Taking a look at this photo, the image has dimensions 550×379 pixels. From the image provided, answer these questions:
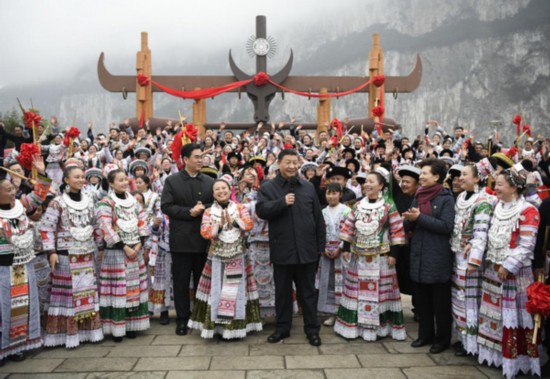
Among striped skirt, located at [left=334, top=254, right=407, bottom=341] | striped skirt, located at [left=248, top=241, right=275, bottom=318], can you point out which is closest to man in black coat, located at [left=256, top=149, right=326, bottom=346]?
striped skirt, located at [left=334, top=254, right=407, bottom=341]

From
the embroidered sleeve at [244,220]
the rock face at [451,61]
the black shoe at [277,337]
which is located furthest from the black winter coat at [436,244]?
the rock face at [451,61]

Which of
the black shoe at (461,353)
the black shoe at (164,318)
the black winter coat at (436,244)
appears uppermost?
the black winter coat at (436,244)

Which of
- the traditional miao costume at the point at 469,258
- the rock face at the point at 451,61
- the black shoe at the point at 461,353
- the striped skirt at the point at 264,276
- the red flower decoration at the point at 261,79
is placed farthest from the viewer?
the rock face at the point at 451,61

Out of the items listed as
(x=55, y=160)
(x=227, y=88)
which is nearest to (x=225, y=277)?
(x=55, y=160)

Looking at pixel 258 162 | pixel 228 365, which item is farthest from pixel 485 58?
pixel 228 365

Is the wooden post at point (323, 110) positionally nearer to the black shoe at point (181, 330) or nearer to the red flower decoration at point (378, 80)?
the red flower decoration at point (378, 80)

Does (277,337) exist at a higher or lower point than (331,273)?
lower

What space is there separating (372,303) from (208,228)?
72.6 inches

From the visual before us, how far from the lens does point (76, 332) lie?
4.21 meters

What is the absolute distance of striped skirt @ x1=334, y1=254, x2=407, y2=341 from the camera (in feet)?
14.3

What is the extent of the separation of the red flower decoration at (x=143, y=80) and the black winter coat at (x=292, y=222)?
42.7 ft

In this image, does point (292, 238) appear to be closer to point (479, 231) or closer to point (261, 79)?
point (479, 231)

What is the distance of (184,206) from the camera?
15.2 feet

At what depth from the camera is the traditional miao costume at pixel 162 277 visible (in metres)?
5.12
